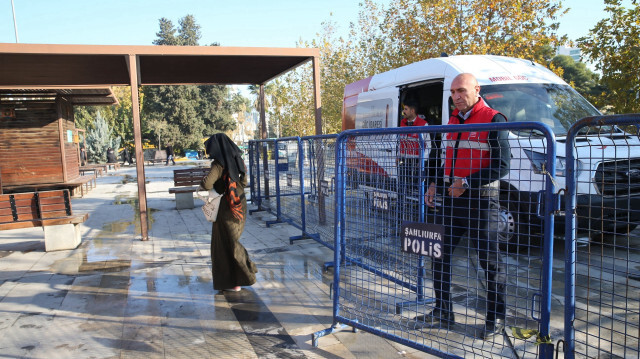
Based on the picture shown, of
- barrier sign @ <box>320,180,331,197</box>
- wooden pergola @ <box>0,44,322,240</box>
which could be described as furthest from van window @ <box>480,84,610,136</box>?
wooden pergola @ <box>0,44,322,240</box>

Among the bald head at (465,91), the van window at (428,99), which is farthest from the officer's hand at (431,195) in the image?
the van window at (428,99)

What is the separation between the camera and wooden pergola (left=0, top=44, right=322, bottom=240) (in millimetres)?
7055

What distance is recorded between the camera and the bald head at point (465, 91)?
133 inches

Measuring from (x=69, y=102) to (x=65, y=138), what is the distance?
6.02 feet

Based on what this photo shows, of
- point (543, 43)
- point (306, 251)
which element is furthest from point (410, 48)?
point (306, 251)

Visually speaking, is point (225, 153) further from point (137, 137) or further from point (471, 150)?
point (137, 137)

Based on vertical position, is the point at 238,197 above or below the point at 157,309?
above

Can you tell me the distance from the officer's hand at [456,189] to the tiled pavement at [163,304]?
53.2 inches

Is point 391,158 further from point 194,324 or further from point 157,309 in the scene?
point 157,309

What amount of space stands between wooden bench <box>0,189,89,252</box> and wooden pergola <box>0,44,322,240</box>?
115 centimetres

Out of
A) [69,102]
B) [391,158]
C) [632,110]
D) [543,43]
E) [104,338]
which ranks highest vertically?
[543,43]

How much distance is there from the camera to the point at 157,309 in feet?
14.6

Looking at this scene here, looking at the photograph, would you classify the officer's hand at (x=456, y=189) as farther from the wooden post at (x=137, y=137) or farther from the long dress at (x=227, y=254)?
the wooden post at (x=137, y=137)

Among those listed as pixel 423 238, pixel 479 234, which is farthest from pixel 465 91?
pixel 423 238
